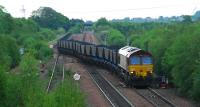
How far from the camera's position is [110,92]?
39750 mm

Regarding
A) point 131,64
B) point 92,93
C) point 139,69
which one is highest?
point 131,64

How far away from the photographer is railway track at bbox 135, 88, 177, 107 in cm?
3319

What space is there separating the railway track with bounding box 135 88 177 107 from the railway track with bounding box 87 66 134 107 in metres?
1.62

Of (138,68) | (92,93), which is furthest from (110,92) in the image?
(138,68)

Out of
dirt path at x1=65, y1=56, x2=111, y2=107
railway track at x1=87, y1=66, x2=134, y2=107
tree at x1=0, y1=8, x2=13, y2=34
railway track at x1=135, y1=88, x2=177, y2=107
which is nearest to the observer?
railway track at x1=135, y1=88, x2=177, y2=107

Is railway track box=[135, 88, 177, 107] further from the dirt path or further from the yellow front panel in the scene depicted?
the dirt path

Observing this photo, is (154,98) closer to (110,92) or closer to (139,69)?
(110,92)

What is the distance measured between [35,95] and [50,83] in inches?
766

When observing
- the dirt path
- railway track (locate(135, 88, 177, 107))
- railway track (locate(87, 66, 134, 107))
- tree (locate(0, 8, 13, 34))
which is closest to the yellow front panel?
railway track (locate(135, 88, 177, 107))

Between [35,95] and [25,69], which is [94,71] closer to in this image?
[25,69]

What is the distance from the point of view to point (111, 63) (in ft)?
177

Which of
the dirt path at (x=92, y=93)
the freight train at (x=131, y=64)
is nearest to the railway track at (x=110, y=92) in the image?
the dirt path at (x=92, y=93)

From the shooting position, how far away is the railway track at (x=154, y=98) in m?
33.2

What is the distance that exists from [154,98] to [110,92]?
4.44 m
